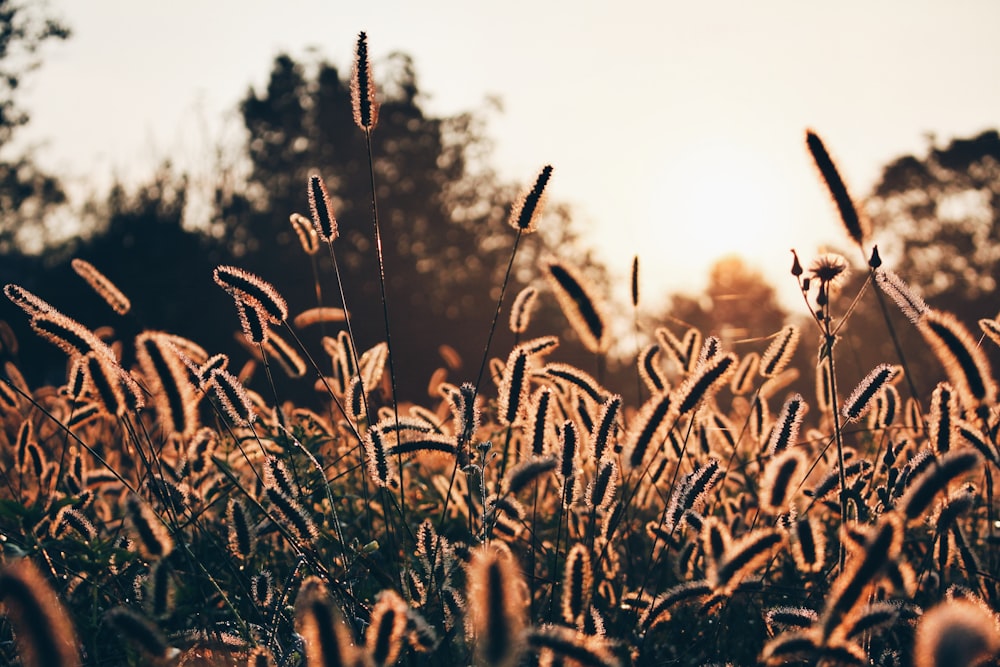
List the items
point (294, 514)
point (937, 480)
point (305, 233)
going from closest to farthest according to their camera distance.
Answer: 1. point (937, 480)
2. point (294, 514)
3. point (305, 233)

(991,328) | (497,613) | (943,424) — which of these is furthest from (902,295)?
(497,613)

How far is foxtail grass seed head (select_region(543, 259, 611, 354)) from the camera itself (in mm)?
2359

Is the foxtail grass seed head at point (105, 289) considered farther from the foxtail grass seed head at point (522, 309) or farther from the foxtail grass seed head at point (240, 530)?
the foxtail grass seed head at point (522, 309)

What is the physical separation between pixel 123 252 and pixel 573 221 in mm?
20504

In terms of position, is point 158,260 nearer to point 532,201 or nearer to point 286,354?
point 286,354

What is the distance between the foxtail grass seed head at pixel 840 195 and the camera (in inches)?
81.8

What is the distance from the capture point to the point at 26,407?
5.53 meters

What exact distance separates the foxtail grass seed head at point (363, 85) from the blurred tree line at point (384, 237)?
88.7 ft

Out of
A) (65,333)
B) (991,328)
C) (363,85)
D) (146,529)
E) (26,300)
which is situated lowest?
(146,529)

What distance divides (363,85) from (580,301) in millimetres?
879

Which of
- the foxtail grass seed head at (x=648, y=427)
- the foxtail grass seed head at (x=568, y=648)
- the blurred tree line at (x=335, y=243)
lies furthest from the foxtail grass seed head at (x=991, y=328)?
the blurred tree line at (x=335, y=243)

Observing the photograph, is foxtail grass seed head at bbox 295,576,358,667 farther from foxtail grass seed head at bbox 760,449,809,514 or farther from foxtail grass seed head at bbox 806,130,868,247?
foxtail grass seed head at bbox 806,130,868,247

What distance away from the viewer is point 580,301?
7.82ft

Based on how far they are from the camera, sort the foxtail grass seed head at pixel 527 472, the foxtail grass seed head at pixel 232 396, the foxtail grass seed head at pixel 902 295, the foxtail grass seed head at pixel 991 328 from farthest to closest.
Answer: the foxtail grass seed head at pixel 991 328 → the foxtail grass seed head at pixel 232 396 → the foxtail grass seed head at pixel 902 295 → the foxtail grass seed head at pixel 527 472
